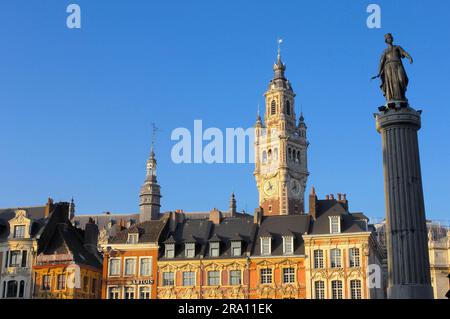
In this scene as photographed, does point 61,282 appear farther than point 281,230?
No

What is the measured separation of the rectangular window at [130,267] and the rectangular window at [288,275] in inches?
→ 519

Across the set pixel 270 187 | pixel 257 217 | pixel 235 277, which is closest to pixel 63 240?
pixel 235 277

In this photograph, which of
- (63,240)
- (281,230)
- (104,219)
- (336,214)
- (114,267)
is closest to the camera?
(336,214)

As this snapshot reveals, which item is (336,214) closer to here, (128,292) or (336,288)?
(336,288)

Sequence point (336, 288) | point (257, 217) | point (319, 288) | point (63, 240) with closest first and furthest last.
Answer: point (336, 288)
point (319, 288)
point (63, 240)
point (257, 217)

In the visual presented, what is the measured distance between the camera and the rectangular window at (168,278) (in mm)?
56312

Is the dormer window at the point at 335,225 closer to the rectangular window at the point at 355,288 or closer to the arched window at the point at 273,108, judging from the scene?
the rectangular window at the point at 355,288

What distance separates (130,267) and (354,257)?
19.3m

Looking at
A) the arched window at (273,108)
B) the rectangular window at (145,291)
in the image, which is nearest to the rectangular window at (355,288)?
the rectangular window at (145,291)

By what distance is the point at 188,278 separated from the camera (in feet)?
184

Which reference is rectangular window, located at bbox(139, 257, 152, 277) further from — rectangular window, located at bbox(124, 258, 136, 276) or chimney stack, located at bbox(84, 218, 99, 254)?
chimney stack, located at bbox(84, 218, 99, 254)

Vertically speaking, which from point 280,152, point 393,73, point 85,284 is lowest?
point 85,284

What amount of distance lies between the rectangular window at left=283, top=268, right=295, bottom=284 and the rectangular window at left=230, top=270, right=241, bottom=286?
3.88m

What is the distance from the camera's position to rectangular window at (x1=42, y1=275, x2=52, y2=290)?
56.5 metres
